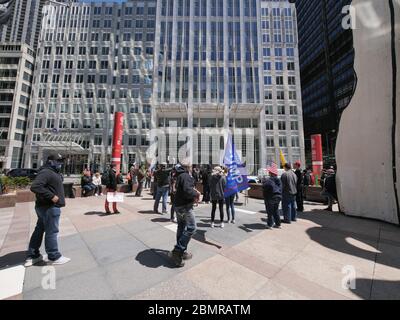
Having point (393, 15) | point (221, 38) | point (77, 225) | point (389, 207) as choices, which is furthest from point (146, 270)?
point (221, 38)

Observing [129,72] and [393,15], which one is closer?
[393,15]

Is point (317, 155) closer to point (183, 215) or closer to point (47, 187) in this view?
point (183, 215)

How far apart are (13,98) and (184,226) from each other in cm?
6483

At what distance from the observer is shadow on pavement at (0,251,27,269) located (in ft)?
12.0

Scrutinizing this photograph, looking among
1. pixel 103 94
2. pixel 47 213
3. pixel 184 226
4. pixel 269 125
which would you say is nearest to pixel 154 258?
pixel 184 226

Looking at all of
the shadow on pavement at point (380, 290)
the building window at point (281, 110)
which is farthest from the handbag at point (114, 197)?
the building window at point (281, 110)

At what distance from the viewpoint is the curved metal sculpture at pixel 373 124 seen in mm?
6645

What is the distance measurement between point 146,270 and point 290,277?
2527mm

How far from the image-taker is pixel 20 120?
4806 cm

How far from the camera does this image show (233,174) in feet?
23.7

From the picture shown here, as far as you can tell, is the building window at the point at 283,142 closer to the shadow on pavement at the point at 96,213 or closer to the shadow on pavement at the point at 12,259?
the shadow on pavement at the point at 96,213

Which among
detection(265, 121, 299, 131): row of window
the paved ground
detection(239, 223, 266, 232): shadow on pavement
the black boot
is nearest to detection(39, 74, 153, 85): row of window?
detection(265, 121, 299, 131): row of window

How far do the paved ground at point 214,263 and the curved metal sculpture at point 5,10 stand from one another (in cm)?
874

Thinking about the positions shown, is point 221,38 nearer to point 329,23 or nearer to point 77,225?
point 329,23
